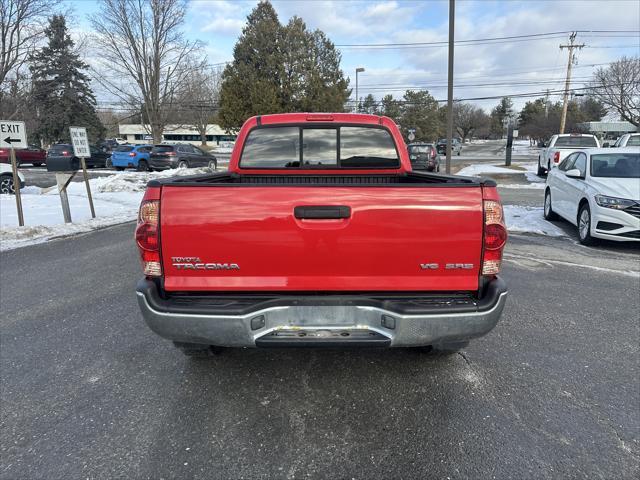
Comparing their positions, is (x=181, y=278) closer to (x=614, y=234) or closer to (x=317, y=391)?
(x=317, y=391)

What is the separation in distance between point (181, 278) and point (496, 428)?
6.89ft

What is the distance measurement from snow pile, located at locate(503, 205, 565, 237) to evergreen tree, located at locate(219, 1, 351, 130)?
62.5 ft

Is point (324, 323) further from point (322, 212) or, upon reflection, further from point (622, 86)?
point (622, 86)

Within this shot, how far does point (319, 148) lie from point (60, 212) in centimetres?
916

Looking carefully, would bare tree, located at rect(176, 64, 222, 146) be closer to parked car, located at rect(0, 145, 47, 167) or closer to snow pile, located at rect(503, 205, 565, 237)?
parked car, located at rect(0, 145, 47, 167)

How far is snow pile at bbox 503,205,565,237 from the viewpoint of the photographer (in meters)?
8.47

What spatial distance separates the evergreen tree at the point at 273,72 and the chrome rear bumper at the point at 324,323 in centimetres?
2619

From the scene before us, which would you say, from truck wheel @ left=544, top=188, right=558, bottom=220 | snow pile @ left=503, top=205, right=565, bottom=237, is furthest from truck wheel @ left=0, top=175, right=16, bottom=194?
truck wheel @ left=544, top=188, right=558, bottom=220

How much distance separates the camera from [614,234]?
22.0 ft

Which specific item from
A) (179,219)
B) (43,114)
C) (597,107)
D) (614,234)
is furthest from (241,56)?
(597,107)

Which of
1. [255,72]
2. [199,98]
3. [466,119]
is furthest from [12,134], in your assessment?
[466,119]

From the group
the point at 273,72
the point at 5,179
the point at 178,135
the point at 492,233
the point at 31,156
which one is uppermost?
the point at 273,72

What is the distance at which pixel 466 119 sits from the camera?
10050 centimetres

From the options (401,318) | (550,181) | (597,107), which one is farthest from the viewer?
(597,107)
